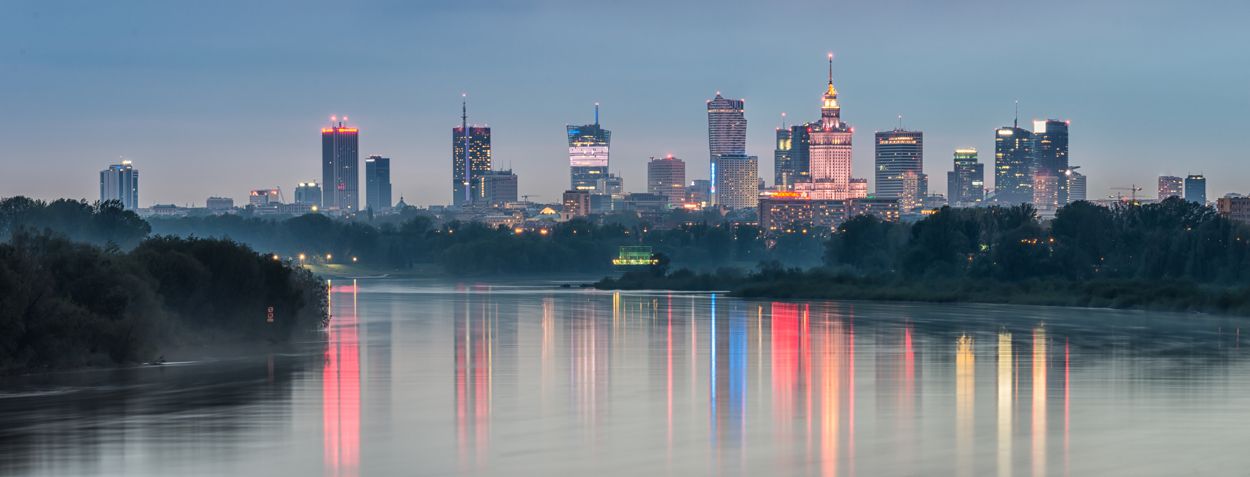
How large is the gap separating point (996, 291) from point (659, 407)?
300ft

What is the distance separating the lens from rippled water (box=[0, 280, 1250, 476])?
36.3m

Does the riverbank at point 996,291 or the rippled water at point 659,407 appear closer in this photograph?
the rippled water at point 659,407

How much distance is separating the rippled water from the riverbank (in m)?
27.4

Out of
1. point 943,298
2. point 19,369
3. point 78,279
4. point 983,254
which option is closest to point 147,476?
point 19,369

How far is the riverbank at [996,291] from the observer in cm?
11388

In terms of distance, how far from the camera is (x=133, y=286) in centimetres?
6038

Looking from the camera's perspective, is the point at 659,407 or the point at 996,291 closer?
the point at 659,407

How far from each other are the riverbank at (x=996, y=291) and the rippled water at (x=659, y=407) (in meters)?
27.4

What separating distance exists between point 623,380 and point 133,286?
18972mm

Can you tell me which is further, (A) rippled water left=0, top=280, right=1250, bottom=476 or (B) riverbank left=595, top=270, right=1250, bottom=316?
(B) riverbank left=595, top=270, right=1250, bottom=316

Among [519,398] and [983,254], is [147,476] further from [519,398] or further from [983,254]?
[983,254]

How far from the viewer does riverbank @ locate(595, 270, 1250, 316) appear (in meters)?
114

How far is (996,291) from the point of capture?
441ft

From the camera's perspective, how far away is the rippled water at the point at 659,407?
36344 millimetres
